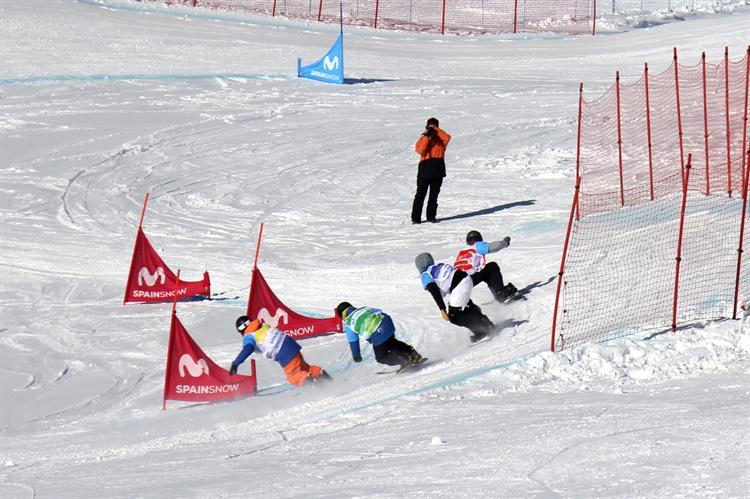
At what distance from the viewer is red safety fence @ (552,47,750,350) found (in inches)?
542

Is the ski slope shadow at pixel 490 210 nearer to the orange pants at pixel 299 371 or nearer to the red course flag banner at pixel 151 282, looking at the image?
the red course flag banner at pixel 151 282

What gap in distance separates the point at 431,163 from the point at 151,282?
4.82 m

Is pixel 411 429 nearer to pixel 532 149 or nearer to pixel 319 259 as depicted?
pixel 319 259

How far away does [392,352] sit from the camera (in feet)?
43.1

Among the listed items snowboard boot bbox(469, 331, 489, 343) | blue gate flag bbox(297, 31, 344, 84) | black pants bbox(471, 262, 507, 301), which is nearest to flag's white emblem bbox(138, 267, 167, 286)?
black pants bbox(471, 262, 507, 301)

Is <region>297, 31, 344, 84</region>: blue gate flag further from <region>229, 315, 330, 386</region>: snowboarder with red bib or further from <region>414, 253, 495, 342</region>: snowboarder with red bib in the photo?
<region>229, 315, 330, 386</region>: snowboarder with red bib

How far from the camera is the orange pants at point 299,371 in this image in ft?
41.6

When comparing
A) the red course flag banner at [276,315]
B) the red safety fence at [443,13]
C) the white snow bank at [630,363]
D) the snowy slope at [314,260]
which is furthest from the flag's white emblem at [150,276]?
the red safety fence at [443,13]

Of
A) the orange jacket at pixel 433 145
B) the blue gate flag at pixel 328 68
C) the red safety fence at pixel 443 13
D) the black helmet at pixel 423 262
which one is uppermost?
the red safety fence at pixel 443 13

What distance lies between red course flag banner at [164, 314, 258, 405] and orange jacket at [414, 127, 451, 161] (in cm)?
699

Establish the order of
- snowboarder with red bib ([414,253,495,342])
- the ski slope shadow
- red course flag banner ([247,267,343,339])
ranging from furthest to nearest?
the ski slope shadow < red course flag banner ([247,267,343,339]) < snowboarder with red bib ([414,253,495,342])

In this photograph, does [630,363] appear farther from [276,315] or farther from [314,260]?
[314,260]

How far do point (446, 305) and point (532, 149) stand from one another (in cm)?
949

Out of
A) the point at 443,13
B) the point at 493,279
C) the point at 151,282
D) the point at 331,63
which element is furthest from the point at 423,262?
the point at 443,13
